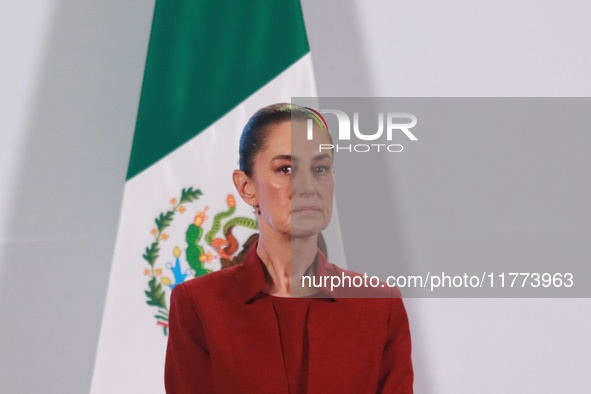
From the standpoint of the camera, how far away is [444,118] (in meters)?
2.05

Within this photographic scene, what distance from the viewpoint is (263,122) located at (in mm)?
1437

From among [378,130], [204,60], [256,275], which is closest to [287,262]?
[256,275]

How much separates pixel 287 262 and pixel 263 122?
26 centimetres

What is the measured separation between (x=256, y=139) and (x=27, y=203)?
0.91m

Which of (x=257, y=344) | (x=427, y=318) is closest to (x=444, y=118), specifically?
(x=427, y=318)

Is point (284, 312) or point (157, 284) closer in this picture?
point (284, 312)

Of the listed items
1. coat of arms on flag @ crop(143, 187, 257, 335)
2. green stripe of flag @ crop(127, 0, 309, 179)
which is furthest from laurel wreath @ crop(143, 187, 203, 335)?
green stripe of flag @ crop(127, 0, 309, 179)

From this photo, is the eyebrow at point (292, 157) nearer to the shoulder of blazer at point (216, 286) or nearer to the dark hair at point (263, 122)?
the dark hair at point (263, 122)

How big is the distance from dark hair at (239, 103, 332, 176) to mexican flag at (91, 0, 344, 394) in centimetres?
38

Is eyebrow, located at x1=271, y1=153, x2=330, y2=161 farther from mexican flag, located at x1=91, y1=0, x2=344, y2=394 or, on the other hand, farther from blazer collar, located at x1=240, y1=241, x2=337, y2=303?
mexican flag, located at x1=91, y1=0, x2=344, y2=394

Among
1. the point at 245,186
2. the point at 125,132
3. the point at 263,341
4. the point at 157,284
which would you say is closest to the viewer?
the point at 263,341

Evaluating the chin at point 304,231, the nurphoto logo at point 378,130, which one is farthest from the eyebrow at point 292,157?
the nurphoto logo at point 378,130

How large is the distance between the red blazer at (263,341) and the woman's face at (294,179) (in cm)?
9

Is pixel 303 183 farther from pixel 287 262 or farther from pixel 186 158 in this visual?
pixel 186 158
